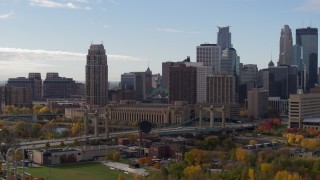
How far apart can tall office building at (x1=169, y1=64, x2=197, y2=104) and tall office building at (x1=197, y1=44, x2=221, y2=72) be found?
3000 centimetres

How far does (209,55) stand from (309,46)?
87.1ft

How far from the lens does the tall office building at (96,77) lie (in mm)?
71188

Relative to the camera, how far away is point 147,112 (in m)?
61.5

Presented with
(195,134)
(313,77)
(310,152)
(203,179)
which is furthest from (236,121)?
(313,77)

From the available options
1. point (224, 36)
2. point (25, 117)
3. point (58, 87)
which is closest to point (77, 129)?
point (25, 117)

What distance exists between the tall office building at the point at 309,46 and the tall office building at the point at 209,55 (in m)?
23.6

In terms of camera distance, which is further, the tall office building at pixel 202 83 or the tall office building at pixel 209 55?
the tall office building at pixel 209 55

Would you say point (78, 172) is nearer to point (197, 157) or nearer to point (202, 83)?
point (197, 157)

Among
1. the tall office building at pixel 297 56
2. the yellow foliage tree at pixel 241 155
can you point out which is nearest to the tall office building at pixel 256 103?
the yellow foliage tree at pixel 241 155

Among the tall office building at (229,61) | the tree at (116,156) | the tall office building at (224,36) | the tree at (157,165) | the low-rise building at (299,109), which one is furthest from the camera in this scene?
A: the tall office building at (224,36)

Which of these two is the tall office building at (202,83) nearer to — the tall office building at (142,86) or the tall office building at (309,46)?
the tall office building at (142,86)

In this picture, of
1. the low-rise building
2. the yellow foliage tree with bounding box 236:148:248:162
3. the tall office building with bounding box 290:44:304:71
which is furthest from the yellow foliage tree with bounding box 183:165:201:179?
the tall office building with bounding box 290:44:304:71

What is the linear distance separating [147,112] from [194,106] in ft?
23.7

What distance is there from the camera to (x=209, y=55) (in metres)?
106
